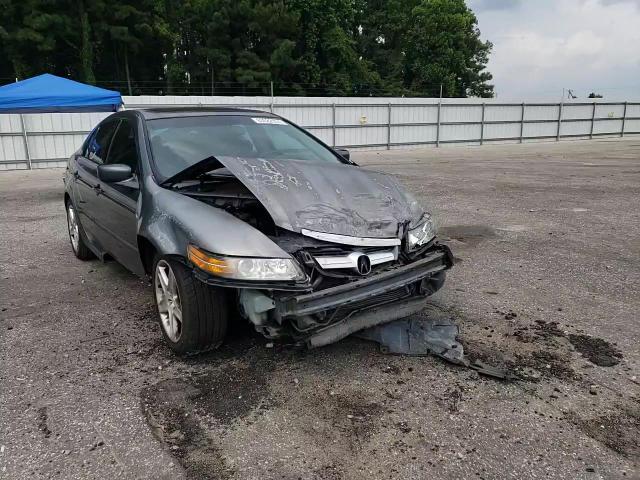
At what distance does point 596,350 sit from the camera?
330cm

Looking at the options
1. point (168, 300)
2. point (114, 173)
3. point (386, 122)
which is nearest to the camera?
point (168, 300)

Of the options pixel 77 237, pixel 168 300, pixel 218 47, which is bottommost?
pixel 77 237

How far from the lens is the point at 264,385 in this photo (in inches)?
115

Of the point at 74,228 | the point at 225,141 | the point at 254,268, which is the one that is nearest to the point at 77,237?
the point at 74,228

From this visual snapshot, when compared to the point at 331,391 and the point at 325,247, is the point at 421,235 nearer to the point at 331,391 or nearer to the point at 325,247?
the point at 325,247

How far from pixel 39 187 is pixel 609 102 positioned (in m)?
30.1

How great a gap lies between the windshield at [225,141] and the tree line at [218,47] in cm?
2772

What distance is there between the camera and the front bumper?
270cm

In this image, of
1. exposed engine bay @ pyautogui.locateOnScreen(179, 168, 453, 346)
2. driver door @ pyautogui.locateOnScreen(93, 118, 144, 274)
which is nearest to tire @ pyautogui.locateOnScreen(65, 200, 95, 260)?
driver door @ pyautogui.locateOnScreen(93, 118, 144, 274)

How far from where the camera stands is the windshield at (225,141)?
3906 millimetres

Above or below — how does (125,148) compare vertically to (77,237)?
above

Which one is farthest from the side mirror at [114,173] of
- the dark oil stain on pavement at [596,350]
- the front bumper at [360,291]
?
the dark oil stain on pavement at [596,350]

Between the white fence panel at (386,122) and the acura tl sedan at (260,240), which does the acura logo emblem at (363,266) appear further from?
the white fence panel at (386,122)

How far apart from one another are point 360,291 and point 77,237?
3.82 m
